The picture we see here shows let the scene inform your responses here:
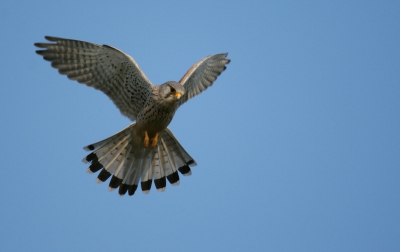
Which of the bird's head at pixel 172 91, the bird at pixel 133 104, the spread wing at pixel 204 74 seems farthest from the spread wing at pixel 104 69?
the spread wing at pixel 204 74

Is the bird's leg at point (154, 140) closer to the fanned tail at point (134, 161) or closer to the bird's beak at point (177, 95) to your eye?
the fanned tail at point (134, 161)

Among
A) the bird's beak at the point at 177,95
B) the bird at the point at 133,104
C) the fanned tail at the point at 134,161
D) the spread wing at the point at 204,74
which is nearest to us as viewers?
the bird's beak at the point at 177,95

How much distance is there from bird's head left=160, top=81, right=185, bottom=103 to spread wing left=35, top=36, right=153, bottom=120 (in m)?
0.41

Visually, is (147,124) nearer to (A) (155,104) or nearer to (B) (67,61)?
(A) (155,104)

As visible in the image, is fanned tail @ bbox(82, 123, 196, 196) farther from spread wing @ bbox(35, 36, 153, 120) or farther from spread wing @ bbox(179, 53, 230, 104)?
spread wing @ bbox(179, 53, 230, 104)

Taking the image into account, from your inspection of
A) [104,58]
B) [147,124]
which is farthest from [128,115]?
[104,58]

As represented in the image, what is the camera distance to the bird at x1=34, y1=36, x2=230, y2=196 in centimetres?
841

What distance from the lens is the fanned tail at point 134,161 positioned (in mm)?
9305

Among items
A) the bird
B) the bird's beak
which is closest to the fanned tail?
the bird

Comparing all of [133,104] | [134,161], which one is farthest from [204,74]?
[134,161]

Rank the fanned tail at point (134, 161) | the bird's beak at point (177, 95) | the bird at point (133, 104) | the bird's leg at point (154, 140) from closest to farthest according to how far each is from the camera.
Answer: the bird's beak at point (177, 95)
the bird at point (133, 104)
the bird's leg at point (154, 140)
the fanned tail at point (134, 161)

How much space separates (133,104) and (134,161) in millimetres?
1018

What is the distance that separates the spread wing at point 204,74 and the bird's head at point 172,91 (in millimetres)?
977

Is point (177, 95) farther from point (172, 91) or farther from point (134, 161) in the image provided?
point (134, 161)
